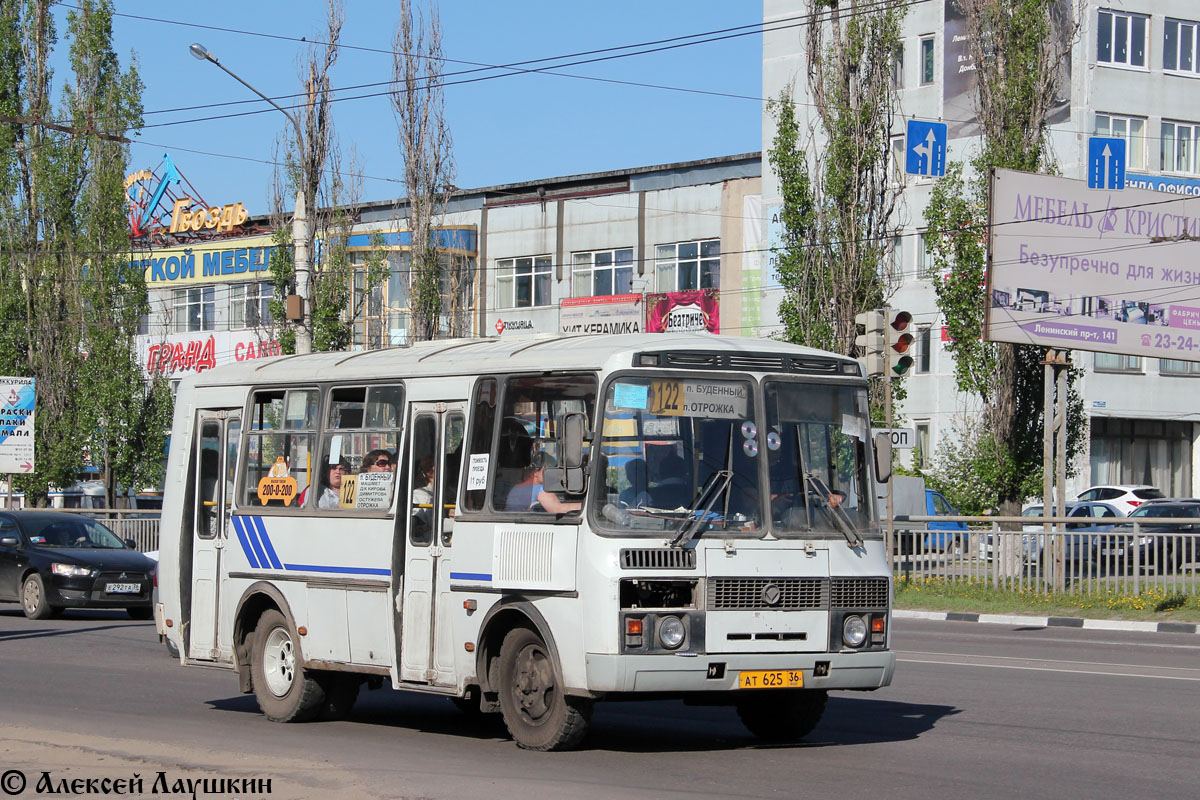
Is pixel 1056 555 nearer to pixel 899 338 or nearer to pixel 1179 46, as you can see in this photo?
pixel 899 338

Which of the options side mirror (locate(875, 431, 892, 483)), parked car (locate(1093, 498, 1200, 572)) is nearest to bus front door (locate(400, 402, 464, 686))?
side mirror (locate(875, 431, 892, 483))

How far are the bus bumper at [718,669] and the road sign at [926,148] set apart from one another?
44691mm

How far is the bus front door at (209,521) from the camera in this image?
13.3 m

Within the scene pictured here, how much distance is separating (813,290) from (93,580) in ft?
67.6

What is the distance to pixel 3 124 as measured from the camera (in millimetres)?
48094

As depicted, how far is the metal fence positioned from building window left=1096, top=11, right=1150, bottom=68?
95.5 feet

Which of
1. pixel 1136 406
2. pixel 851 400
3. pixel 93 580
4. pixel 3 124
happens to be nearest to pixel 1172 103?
pixel 1136 406

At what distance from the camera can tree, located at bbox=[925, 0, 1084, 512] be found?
36375 millimetres

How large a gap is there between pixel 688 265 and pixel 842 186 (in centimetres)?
2340

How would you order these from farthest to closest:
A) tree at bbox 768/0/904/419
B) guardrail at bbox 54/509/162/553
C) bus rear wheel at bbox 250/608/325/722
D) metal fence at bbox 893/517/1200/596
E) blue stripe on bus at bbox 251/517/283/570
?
1. tree at bbox 768/0/904/419
2. guardrail at bbox 54/509/162/553
3. metal fence at bbox 893/517/1200/596
4. blue stripe on bus at bbox 251/517/283/570
5. bus rear wheel at bbox 250/608/325/722

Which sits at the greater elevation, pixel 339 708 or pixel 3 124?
pixel 3 124

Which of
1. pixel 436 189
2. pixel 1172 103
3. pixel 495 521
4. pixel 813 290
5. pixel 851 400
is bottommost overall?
pixel 495 521

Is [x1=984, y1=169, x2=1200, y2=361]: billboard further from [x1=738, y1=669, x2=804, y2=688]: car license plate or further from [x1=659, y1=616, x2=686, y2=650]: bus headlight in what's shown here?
[x1=659, y1=616, x2=686, y2=650]: bus headlight

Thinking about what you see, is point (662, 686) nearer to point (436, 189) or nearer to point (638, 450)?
point (638, 450)
